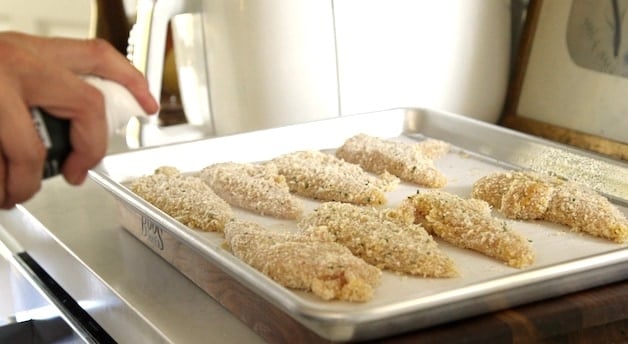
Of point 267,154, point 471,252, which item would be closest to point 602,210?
point 471,252

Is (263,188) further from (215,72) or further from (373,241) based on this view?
(215,72)

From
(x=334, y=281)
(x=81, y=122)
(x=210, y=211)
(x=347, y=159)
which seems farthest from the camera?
(x=347, y=159)

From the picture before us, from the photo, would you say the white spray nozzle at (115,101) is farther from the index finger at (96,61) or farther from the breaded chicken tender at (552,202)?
the breaded chicken tender at (552,202)

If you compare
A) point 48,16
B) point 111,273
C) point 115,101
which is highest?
point 115,101

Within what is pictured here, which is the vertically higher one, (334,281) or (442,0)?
(442,0)

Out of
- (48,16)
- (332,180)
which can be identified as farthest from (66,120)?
(48,16)

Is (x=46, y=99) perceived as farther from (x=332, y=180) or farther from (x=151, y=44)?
(x=151, y=44)

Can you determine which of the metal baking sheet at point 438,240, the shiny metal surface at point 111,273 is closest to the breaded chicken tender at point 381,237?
the metal baking sheet at point 438,240
